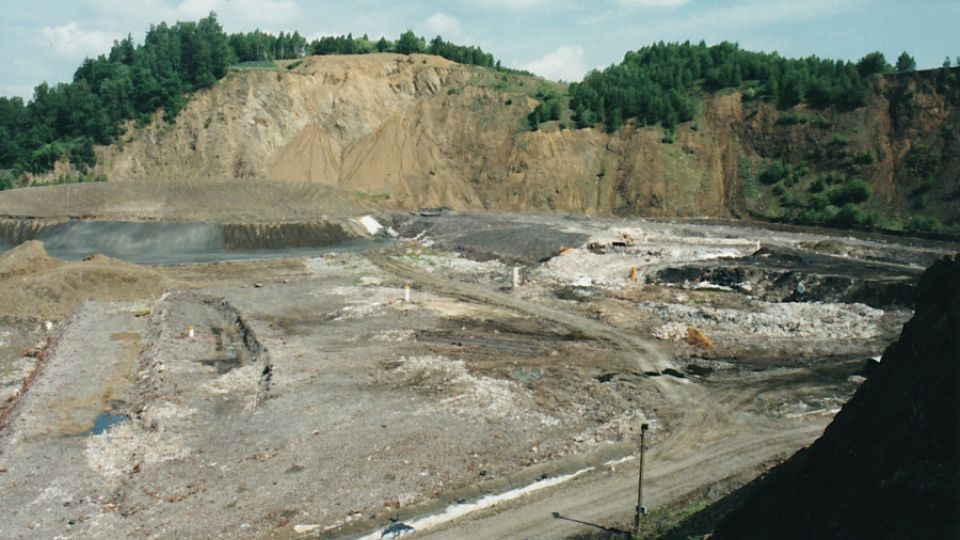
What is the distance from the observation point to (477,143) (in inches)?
3076

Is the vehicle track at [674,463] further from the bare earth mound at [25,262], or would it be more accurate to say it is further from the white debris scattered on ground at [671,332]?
the bare earth mound at [25,262]

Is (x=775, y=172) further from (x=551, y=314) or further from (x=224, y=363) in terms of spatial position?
(x=224, y=363)

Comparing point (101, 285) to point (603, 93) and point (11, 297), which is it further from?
point (603, 93)

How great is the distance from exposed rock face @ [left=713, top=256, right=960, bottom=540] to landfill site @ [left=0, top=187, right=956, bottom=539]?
8.95 feet

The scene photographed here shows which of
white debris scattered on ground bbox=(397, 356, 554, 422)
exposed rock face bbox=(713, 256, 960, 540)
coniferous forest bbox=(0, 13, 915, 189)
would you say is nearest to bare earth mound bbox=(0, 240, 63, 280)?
white debris scattered on ground bbox=(397, 356, 554, 422)

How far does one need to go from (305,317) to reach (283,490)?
16641mm

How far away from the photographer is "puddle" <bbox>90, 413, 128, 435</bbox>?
19.0m

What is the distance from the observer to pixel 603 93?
78.1 meters

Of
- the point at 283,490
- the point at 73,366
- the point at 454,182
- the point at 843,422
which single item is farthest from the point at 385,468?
the point at 454,182

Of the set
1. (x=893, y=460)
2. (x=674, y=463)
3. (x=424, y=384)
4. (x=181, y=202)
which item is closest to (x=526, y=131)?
(x=181, y=202)

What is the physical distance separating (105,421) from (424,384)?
9.10 metres

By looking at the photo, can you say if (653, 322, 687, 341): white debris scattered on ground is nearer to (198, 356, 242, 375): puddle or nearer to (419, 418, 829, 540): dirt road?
(419, 418, 829, 540): dirt road

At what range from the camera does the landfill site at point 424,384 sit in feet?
47.6

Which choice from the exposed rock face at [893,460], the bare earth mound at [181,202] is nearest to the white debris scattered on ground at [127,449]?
the exposed rock face at [893,460]
